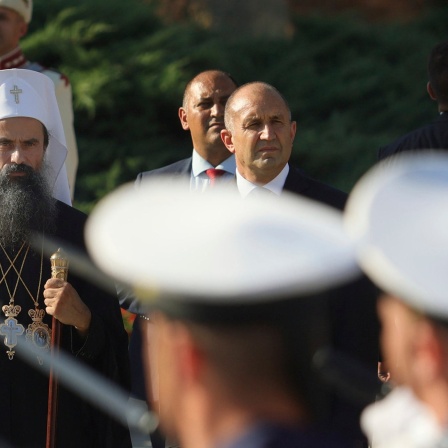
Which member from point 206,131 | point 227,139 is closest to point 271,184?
point 227,139

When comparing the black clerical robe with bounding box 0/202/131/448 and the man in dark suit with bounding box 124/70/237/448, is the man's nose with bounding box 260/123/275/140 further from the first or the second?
the black clerical robe with bounding box 0/202/131/448

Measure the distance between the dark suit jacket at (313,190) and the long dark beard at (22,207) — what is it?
1105 millimetres

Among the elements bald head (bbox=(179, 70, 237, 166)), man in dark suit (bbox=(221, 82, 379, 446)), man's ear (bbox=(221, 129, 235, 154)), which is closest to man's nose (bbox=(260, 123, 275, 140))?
man in dark suit (bbox=(221, 82, 379, 446))

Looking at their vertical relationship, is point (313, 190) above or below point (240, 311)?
above

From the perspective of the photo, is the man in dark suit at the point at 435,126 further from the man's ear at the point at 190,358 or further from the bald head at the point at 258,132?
the man's ear at the point at 190,358

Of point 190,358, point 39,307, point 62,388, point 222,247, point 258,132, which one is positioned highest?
point 258,132

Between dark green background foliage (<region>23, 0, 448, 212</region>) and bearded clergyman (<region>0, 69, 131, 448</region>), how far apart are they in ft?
15.8

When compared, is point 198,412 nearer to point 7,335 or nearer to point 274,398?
point 274,398

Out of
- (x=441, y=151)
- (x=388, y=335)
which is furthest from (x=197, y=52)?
(x=388, y=335)

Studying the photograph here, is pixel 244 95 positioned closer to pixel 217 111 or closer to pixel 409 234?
pixel 217 111

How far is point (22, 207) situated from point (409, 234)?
392cm

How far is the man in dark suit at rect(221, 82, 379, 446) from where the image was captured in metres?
5.85

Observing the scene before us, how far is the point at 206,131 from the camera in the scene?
23.9 feet

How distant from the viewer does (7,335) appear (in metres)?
5.93
